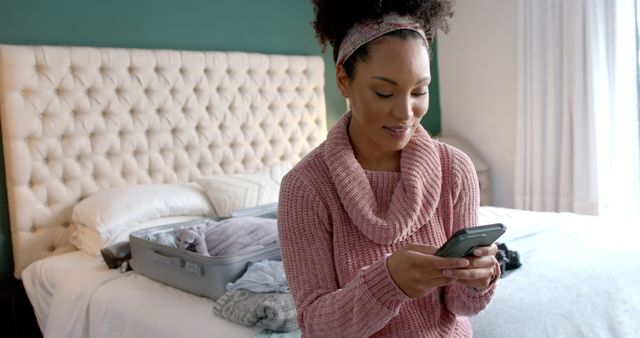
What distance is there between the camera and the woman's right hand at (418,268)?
858 millimetres

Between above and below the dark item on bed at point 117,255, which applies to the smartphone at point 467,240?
above

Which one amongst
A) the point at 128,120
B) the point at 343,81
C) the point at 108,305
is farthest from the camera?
the point at 128,120

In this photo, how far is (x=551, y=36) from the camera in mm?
3703

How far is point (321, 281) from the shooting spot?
3.29ft

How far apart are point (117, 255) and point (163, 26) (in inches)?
56.4

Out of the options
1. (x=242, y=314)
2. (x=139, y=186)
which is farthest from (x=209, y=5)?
(x=242, y=314)

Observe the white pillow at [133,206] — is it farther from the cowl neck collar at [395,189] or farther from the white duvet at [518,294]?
the cowl neck collar at [395,189]

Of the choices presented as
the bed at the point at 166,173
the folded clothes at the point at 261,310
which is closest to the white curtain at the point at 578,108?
the bed at the point at 166,173

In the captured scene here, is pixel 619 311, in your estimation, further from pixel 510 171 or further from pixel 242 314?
pixel 510 171

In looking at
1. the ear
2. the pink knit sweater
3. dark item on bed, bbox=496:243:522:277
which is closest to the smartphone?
the pink knit sweater

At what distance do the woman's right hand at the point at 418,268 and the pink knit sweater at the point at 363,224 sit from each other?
0.09 m

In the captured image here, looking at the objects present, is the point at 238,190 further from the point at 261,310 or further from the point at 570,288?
the point at 570,288

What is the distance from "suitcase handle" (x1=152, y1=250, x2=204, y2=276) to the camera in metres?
2.07

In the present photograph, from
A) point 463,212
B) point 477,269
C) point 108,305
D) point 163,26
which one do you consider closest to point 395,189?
point 463,212
